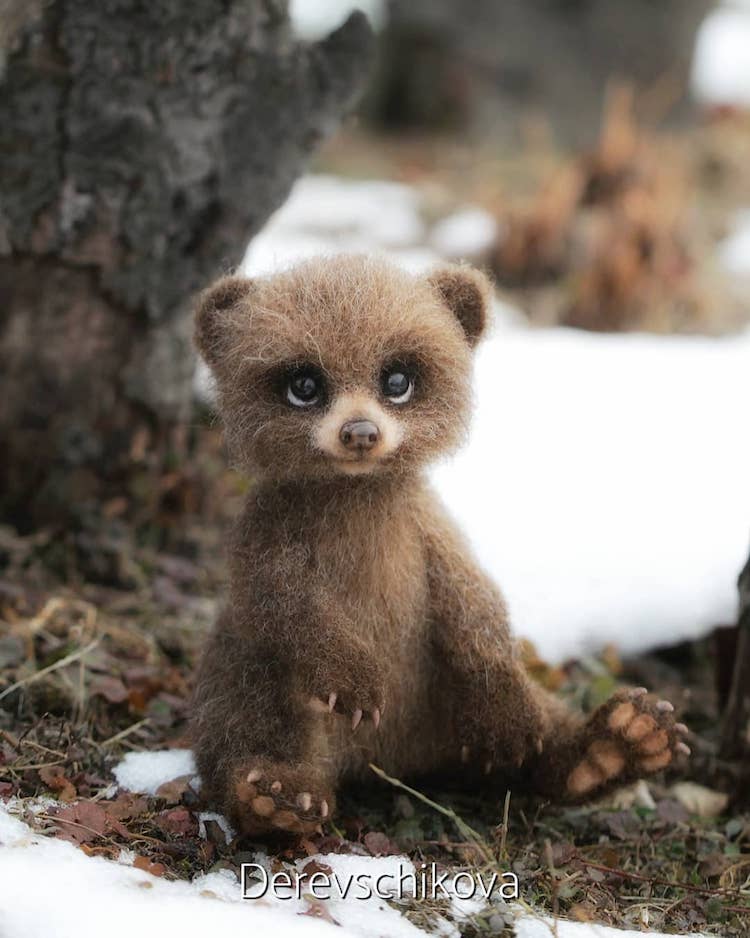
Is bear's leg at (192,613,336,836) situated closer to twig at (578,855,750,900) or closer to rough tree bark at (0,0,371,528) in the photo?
twig at (578,855,750,900)

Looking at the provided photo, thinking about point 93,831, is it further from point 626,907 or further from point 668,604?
point 668,604

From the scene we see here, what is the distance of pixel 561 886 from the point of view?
6.79 ft

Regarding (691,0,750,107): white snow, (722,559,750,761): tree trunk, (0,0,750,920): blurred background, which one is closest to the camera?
(722,559,750,761): tree trunk

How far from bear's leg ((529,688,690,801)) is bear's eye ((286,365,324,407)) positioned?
2.85 ft

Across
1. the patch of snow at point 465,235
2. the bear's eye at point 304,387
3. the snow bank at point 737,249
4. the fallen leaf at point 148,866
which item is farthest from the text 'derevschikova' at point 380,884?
the snow bank at point 737,249

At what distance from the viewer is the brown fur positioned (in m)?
2.00

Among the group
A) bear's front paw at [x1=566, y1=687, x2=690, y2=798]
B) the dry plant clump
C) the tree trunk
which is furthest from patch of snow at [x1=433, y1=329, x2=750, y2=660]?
the dry plant clump

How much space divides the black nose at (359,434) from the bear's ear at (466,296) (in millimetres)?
409

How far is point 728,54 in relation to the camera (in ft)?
42.1

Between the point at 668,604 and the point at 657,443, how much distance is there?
0.65 m

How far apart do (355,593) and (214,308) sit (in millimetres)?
651

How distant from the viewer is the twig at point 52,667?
2480 mm

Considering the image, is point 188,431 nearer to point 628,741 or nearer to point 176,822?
point 176,822

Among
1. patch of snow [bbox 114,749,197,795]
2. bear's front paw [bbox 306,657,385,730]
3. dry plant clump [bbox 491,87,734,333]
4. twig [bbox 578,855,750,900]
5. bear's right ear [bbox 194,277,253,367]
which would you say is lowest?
twig [bbox 578,855,750,900]
